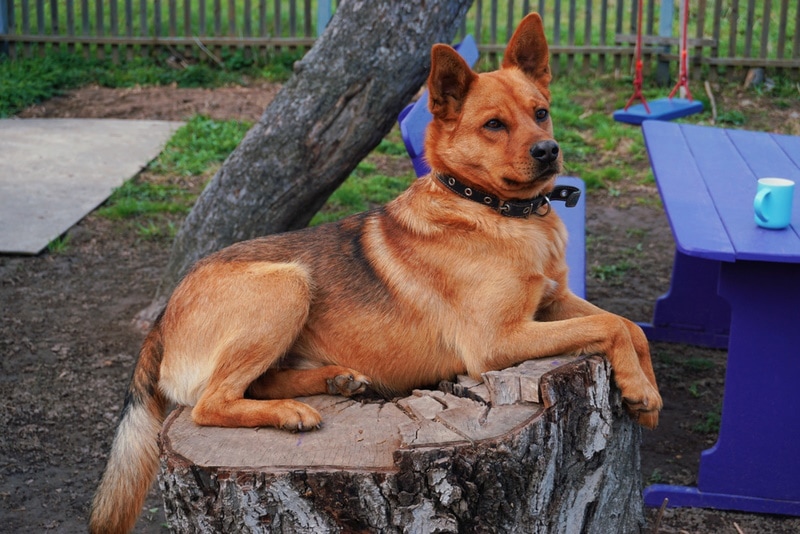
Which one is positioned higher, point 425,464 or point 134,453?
point 425,464

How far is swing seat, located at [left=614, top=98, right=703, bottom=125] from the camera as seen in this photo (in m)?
6.81

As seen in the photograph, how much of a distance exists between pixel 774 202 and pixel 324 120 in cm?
247

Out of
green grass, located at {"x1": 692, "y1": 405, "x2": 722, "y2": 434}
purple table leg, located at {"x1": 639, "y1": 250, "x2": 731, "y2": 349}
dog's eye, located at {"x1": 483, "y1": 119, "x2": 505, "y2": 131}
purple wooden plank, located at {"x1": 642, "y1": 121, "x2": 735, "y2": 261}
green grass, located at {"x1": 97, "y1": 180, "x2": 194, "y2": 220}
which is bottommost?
green grass, located at {"x1": 692, "y1": 405, "x2": 722, "y2": 434}

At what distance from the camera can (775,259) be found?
11.3 ft

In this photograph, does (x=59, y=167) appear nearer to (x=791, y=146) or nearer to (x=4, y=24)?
(x=4, y=24)

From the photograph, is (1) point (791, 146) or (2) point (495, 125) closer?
(2) point (495, 125)

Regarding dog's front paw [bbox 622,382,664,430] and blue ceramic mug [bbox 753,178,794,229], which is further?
blue ceramic mug [bbox 753,178,794,229]

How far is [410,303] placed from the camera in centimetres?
327

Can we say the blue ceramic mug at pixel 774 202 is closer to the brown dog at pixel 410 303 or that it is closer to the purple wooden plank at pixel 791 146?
the brown dog at pixel 410 303

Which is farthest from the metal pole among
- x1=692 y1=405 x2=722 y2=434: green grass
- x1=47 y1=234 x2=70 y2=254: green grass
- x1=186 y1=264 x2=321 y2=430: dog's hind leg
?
x1=186 y1=264 x2=321 y2=430: dog's hind leg

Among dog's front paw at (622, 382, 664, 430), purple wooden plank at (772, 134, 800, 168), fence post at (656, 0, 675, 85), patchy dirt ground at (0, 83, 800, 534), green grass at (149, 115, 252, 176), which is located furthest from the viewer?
fence post at (656, 0, 675, 85)

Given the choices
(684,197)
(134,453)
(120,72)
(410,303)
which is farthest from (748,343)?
(120,72)

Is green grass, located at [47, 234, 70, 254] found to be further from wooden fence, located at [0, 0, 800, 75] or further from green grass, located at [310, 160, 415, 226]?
wooden fence, located at [0, 0, 800, 75]

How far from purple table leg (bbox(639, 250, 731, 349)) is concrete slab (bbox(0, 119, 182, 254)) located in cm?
422
